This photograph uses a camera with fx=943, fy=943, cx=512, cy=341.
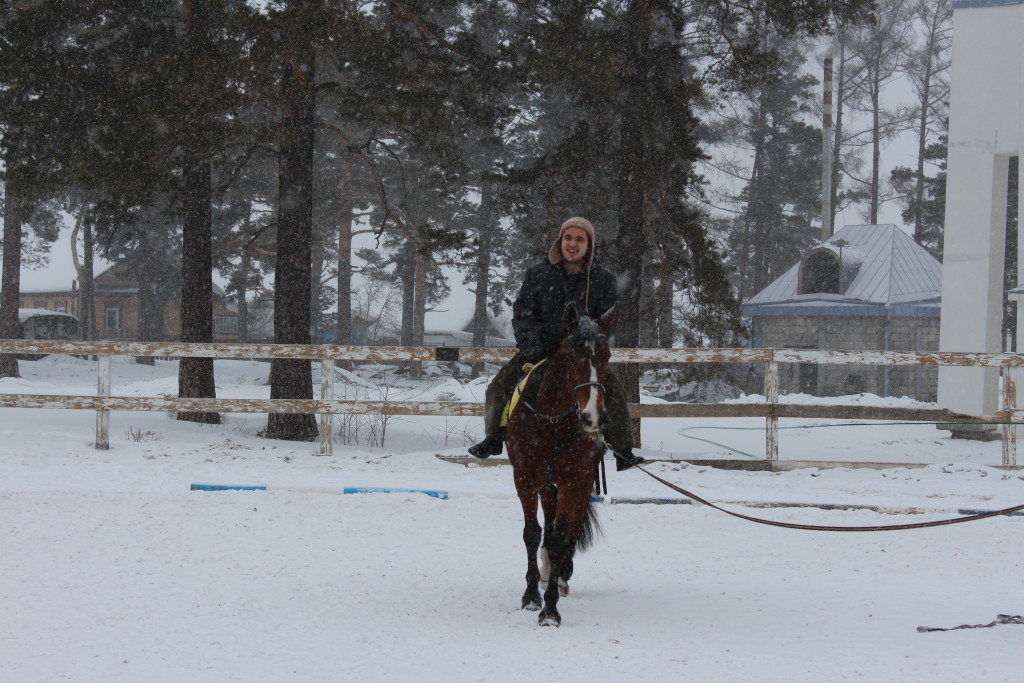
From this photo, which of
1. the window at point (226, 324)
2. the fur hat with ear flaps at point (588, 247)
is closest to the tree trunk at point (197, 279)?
the fur hat with ear flaps at point (588, 247)

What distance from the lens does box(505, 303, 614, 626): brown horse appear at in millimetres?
5270

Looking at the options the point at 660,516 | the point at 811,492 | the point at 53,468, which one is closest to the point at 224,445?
the point at 53,468

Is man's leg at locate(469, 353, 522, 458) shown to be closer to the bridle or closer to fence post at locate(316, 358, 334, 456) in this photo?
the bridle

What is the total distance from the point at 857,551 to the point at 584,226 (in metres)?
3.70

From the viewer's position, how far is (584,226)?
19.1ft

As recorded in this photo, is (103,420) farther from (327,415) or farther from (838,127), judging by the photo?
(838,127)

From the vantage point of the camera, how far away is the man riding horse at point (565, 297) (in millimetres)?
5746

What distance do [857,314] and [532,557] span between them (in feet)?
→ 83.0

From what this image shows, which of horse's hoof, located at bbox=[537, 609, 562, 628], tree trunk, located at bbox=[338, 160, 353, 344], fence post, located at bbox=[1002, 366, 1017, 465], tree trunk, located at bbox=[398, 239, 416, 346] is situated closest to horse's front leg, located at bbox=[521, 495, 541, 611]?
horse's hoof, located at bbox=[537, 609, 562, 628]

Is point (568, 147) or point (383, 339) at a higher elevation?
point (568, 147)

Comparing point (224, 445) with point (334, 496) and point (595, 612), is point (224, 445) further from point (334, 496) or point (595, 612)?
point (595, 612)

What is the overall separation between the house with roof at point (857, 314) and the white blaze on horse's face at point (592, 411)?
24805 millimetres

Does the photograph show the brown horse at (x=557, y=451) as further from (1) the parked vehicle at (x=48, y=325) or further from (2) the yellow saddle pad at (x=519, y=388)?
(1) the parked vehicle at (x=48, y=325)

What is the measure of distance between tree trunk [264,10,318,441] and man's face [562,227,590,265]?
8.99 m
